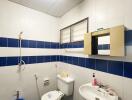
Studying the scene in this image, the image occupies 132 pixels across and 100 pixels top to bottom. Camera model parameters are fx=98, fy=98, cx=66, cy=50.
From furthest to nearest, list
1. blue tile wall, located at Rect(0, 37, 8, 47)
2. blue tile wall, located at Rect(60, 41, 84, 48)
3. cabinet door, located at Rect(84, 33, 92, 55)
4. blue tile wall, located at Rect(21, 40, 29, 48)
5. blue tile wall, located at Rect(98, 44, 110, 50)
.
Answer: blue tile wall, located at Rect(21, 40, 29, 48) < blue tile wall, located at Rect(60, 41, 84, 48) < blue tile wall, located at Rect(0, 37, 8, 47) < cabinet door, located at Rect(84, 33, 92, 55) < blue tile wall, located at Rect(98, 44, 110, 50)

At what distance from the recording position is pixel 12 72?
189 cm

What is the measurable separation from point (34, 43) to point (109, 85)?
168 centimetres

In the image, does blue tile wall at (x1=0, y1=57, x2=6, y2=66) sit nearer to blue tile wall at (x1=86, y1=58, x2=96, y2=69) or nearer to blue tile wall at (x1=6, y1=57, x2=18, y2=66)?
blue tile wall at (x1=6, y1=57, x2=18, y2=66)

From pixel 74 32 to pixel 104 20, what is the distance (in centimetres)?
86

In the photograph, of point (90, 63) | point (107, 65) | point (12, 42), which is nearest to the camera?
point (107, 65)

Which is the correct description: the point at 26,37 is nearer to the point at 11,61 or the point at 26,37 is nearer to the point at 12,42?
the point at 12,42

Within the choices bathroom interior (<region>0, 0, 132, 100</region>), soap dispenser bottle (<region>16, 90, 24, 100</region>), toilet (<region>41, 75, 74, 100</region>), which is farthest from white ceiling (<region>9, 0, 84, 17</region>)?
soap dispenser bottle (<region>16, 90, 24, 100</region>)

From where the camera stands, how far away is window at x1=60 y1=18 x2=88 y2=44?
6.18ft

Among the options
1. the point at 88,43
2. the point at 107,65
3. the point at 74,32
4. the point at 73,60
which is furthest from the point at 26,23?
the point at 107,65

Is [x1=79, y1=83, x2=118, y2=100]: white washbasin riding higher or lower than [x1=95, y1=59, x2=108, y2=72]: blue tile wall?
lower

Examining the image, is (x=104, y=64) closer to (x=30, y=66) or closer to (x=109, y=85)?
(x=109, y=85)

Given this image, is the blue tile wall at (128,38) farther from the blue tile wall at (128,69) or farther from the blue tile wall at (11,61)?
the blue tile wall at (11,61)

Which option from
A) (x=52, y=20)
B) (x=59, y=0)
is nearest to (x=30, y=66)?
(x=52, y=20)

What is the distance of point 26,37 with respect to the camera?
210 centimetres
